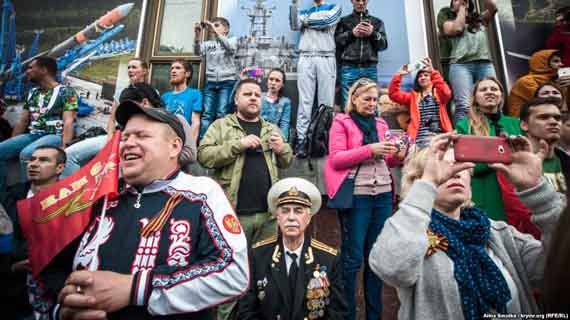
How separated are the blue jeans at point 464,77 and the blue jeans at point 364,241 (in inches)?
102

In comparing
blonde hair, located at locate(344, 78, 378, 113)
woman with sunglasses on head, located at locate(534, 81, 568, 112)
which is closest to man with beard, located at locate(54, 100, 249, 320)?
blonde hair, located at locate(344, 78, 378, 113)

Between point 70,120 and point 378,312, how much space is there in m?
4.19

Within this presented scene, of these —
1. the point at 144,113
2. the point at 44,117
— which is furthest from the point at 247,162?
the point at 44,117

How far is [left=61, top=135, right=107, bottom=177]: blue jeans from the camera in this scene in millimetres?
3938

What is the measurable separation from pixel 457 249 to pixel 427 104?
3176 mm

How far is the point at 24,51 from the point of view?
7.07 metres

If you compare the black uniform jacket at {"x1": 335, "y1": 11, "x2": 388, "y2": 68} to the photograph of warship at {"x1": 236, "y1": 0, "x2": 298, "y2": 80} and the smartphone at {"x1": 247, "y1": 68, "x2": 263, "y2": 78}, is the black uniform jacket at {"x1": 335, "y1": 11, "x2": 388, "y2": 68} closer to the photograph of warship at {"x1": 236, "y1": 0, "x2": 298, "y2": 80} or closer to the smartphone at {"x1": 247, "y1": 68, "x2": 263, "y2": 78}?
the photograph of warship at {"x1": 236, "y1": 0, "x2": 298, "y2": 80}

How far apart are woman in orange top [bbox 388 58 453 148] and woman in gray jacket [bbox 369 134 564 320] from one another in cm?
257

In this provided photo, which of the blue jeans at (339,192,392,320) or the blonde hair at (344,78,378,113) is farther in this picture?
the blonde hair at (344,78,378,113)

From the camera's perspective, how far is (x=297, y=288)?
2508mm

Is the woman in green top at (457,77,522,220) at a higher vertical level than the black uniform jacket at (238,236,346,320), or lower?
higher

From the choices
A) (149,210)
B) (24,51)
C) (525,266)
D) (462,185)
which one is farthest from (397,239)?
(24,51)

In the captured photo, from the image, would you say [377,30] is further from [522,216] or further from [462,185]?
[462,185]

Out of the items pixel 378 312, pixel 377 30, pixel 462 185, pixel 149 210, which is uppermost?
pixel 377 30
